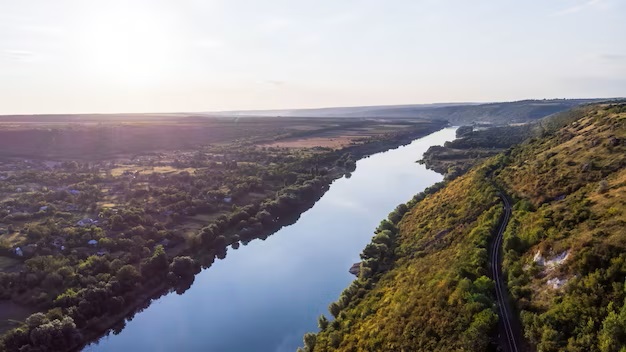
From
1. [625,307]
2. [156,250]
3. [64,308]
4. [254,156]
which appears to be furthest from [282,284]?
[254,156]

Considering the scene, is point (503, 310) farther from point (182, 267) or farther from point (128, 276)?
point (182, 267)

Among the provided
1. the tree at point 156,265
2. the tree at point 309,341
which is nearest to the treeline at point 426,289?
the tree at point 309,341

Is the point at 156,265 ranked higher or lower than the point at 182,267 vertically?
higher

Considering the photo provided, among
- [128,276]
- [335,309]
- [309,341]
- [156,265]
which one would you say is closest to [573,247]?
[335,309]

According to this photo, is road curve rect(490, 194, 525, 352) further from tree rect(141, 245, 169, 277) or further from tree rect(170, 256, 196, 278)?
tree rect(141, 245, 169, 277)

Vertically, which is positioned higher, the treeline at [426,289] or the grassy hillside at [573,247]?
the grassy hillside at [573,247]

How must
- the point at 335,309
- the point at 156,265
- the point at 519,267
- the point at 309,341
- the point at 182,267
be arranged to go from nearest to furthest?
the point at 519,267
the point at 309,341
the point at 335,309
the point at 156,265
the point at 182,267

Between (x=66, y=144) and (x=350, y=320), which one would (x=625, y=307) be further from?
(x=66, y=144)

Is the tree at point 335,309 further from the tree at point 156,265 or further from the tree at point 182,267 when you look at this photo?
Answer: the tree at point 156,265
